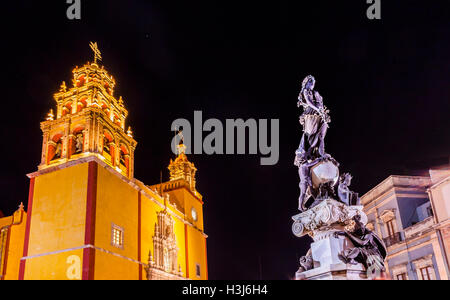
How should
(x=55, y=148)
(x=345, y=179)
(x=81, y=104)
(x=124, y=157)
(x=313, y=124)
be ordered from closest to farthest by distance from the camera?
1. (x=345, y=179)
2. (x=313, y=124)
3. (x=55, y=148)
4. (x=81, y=104)
5. (x=124, y=157)

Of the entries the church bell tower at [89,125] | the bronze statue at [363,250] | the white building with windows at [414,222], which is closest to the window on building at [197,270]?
the church bell tower at [89,125]

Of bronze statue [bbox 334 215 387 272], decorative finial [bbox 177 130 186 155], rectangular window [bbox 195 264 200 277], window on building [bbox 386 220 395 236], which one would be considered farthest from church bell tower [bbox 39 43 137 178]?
bronze statue [bbox 334 215 387 272]

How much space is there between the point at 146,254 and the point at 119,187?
432 cm

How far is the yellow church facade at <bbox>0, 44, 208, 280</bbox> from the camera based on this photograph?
18.3 m

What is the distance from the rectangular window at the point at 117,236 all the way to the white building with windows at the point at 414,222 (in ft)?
46.3

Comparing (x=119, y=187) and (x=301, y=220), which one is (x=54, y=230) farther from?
(x=301, y=220)

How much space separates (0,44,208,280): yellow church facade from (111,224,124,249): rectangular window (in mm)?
51

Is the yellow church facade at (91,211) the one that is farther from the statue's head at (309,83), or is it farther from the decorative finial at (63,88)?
the statue's head at (309,83)

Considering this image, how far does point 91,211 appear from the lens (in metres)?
18.6

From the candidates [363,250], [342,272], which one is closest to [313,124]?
[363,250]

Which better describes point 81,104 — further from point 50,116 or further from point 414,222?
point 414,222

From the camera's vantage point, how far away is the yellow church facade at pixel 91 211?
60.2 ft

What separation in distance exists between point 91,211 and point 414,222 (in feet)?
54.1

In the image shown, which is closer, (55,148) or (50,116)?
(55,148)
